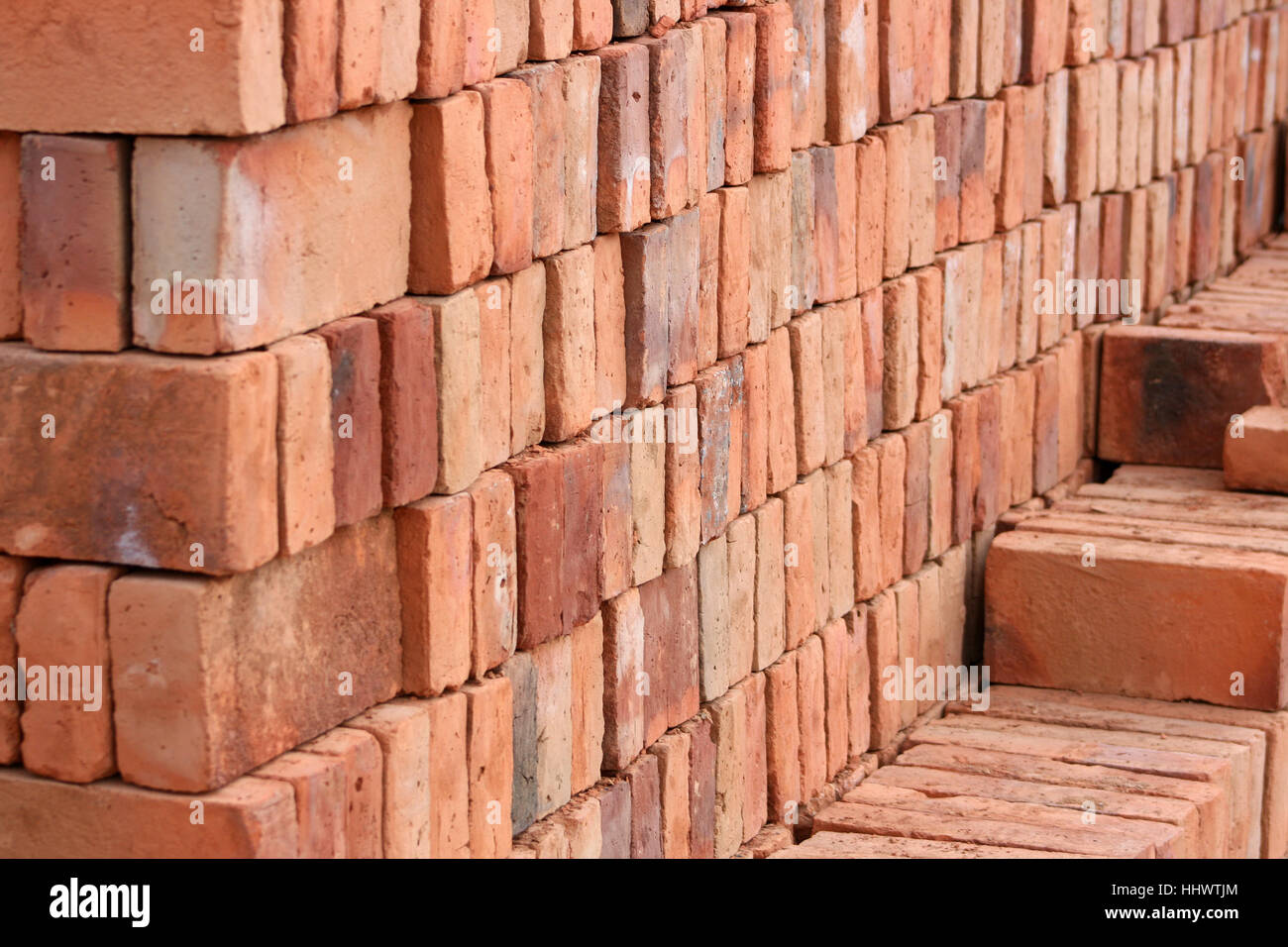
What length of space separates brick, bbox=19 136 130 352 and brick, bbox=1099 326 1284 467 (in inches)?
244

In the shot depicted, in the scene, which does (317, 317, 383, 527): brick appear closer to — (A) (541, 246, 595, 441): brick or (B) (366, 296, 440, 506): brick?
(B) (366, 296, 440, 506): brick

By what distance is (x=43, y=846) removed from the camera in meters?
4.65

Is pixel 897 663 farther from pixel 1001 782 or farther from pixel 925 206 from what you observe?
pixel 925 206

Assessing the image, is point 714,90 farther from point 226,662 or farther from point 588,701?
point 226,662

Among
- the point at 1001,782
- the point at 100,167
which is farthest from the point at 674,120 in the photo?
the point at 1001,782

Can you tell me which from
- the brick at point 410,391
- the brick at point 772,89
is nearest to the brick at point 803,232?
the brick at point 772,89

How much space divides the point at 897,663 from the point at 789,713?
99 centimetres

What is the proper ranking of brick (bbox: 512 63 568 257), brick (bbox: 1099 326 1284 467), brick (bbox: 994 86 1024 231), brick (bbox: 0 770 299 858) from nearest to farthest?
1. brick (bbox: 0 770 299 858)
2. brick (bbox: 512 63 568 257)
3. brick (bbox: 994 86 1024 231)
4. brick (bbox: 1099 326 1284 467)

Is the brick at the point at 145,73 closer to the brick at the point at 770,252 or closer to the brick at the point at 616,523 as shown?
the brick at the point at 616,523

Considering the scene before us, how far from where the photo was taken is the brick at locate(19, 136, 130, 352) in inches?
173

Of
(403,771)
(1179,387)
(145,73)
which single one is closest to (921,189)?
(1179,387)

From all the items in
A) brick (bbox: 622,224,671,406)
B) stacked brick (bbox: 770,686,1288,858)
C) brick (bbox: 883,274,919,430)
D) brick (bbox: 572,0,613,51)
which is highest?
brick (bbox: 572,0,613,51)

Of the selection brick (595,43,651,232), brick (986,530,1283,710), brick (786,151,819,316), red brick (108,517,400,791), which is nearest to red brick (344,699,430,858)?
red brick (108,517,400,791)

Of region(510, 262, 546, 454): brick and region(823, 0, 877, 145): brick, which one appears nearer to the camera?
region(510, 262, 546, 454): brick
